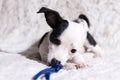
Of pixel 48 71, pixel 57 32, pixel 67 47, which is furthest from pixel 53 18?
pixel 48 71

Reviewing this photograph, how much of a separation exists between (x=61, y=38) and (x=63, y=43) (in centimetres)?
3

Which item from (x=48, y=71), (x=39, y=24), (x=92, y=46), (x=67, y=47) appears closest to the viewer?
(x=48, y=71)

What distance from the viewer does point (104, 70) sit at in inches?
63.5

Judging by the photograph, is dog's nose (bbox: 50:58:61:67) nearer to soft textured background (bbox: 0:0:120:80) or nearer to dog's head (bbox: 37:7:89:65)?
dog's head (bbox: 37:7:89:65)

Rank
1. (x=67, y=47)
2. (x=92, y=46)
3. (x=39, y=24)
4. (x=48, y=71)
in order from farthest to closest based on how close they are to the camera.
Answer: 1. (x=39, y=24)
2. (x=92, y=46)
3. (x=67, y=47)
4. (x=48, y=71)

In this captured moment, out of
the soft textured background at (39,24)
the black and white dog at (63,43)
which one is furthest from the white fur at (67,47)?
the soft textured background at (39,24)

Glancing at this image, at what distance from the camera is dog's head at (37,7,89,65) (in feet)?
5.34

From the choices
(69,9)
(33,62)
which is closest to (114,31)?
(69,9)

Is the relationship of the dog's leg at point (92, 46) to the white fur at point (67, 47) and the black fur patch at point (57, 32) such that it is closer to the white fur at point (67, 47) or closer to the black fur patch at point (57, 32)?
the white fur at point (67, 47)

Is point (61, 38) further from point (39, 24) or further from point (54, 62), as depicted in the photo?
point (39, 24)

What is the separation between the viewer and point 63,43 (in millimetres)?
1654

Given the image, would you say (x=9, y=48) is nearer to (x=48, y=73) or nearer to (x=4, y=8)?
(x=4, y=8)

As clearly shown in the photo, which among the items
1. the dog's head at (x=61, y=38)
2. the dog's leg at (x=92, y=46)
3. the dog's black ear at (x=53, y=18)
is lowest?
the dog's leg at (x=92, y=46)

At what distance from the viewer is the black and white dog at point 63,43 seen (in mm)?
1633
